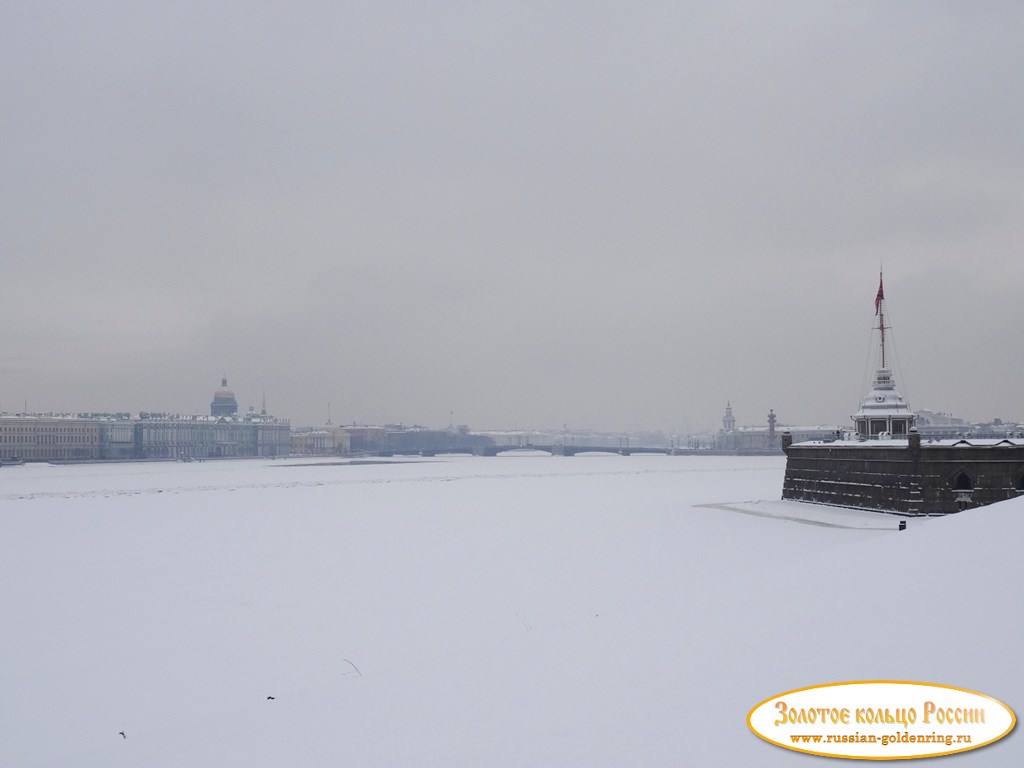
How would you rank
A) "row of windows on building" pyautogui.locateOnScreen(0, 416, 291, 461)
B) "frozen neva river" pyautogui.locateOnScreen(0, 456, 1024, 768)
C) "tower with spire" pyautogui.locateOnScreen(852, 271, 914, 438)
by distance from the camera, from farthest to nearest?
"row of windows on building" pyautogui.locateOnScreen(0, 416, 291, 461), "tower with spire" pyautogui.locateOnScreen(852, 271, 914, 438), "frozen neva river" pyautogui.locateOnScreen(0, 456, 1024, 768)

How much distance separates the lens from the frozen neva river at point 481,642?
6684 millimetres

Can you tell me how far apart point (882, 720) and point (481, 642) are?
7.30 metres

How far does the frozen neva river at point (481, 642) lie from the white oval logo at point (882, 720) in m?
0.14

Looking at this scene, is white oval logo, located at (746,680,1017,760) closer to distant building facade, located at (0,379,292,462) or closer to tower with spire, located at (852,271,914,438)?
tower with spire, located at (852,271,914,438)

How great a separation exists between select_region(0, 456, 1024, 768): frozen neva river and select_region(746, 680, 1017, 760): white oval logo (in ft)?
0.45

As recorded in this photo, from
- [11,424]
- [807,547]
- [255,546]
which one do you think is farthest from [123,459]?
[807,547]

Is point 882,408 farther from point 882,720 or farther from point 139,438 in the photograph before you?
point 139,438

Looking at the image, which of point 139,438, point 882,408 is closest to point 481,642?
point 882,408

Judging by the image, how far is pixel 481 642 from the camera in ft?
39.8

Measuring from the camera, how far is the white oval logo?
204 inches

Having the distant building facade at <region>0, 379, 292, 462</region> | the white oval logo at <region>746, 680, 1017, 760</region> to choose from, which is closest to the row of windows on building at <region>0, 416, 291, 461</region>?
the distant building facade at <region>0, 379, 292, 462</region>

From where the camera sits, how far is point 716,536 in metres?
25.0

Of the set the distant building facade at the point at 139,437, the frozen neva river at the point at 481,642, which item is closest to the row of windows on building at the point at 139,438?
the distant building facade at the point at 139,437

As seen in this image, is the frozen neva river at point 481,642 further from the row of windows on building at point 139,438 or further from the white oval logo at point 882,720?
the row of windows on building at point 139,438
